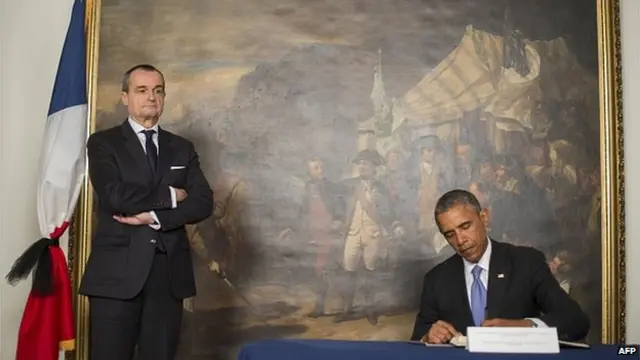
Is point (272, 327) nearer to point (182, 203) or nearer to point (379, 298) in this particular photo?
point (379, 298)

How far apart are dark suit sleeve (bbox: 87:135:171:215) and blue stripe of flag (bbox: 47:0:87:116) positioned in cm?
54

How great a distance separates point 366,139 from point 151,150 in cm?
128

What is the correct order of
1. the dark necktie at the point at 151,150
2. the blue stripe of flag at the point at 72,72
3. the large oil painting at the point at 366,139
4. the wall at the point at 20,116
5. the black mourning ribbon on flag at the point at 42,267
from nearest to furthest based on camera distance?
the dark necktie at the point at 151,150
the black mourning ribbon on flag at the point at 42,267
the blue stripe of flag at the point at 72,72
the wall at the point at 20,116
the large oil painting at the point at 366,139

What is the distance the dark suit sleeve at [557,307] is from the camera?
298 cm

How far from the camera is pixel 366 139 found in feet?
14.2

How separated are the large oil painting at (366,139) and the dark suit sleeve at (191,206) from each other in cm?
70

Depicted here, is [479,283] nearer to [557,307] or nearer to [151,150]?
[557,307]

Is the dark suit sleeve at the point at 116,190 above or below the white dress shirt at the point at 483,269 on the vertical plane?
above

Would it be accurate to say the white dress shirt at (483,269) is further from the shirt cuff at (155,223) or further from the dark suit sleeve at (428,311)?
the shirt cuff at (155,223)

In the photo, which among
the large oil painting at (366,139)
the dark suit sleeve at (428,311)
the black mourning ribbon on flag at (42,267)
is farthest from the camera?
the large oil painting at (366,139)

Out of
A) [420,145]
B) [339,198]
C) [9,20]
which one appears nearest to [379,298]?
[339,198]

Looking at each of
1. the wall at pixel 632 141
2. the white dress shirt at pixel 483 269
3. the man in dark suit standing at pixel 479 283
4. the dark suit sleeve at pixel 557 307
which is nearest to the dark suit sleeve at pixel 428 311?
the man in dark suit standing at pixel 479 283

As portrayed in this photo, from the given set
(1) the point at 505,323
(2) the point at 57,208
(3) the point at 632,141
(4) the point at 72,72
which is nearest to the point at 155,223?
(2) the point at 57,208

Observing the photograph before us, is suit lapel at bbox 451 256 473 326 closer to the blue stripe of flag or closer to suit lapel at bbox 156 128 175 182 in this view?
suit lapel at bbox 156 128 175 182
